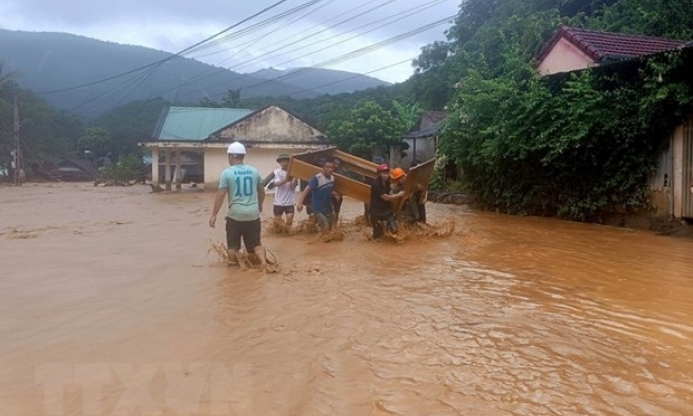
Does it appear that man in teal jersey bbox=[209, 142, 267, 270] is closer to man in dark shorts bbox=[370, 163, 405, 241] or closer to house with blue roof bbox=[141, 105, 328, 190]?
man in dark shorts bbox=[370, 163, 405, 241]

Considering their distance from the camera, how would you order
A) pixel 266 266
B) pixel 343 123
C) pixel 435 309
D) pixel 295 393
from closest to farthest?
pixel 295 393, pixel 435 309, pixel 266 266, pixel 343 123

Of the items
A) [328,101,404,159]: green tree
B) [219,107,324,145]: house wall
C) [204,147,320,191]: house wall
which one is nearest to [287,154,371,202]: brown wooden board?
[328,101,404,159]: green tree

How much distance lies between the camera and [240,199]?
7.09 m

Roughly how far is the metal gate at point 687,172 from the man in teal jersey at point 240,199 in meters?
8.11

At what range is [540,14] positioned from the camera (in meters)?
28.2

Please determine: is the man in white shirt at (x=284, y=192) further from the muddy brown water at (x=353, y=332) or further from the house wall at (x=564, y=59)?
the house wall at (x=564, y=59)

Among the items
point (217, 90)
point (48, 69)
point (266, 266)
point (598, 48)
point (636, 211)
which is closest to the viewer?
point (266, 266)

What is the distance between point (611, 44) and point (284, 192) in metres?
13.0

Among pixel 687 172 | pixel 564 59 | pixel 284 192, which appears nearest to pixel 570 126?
pixel 687 172

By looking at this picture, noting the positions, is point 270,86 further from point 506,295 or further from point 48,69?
point 506,295

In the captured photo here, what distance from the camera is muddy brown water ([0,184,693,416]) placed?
11.1ft

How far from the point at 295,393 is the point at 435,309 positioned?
2.27 m

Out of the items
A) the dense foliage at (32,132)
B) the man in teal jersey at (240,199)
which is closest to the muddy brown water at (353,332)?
the man in teal jersey at (240,199)

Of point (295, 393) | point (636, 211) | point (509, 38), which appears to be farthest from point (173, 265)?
point (509, 38)
